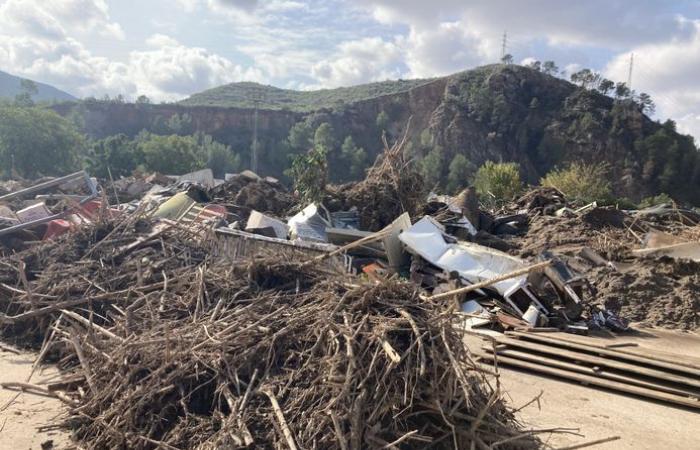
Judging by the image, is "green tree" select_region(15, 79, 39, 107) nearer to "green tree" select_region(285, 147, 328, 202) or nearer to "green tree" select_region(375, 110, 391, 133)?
"green tree" select_region(375, 110, 391, 133)

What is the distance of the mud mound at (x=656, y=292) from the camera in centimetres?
956

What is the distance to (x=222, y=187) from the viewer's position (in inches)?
610

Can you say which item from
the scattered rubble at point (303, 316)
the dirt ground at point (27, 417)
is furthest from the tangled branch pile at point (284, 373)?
the dirt ground at point (27, 417)

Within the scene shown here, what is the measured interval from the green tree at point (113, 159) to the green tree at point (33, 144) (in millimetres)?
3596

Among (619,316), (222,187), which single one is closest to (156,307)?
(619,316)

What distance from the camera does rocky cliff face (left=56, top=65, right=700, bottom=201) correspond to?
180ft

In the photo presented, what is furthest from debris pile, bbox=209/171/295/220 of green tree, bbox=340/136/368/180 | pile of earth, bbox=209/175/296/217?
green tree, bbox=340/136/368/180

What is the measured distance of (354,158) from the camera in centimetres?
5816

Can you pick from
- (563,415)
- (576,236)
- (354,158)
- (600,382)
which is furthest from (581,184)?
(354,158)

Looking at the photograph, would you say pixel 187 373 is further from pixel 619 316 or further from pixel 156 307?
pixel 619 316

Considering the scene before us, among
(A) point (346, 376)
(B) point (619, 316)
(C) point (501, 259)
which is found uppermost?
(A) point (346, 376)

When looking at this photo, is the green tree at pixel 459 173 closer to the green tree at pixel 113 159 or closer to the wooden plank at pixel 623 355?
the green tree at pixel 113 159

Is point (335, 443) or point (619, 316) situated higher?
point (335, 443)

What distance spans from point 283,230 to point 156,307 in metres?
5.68
